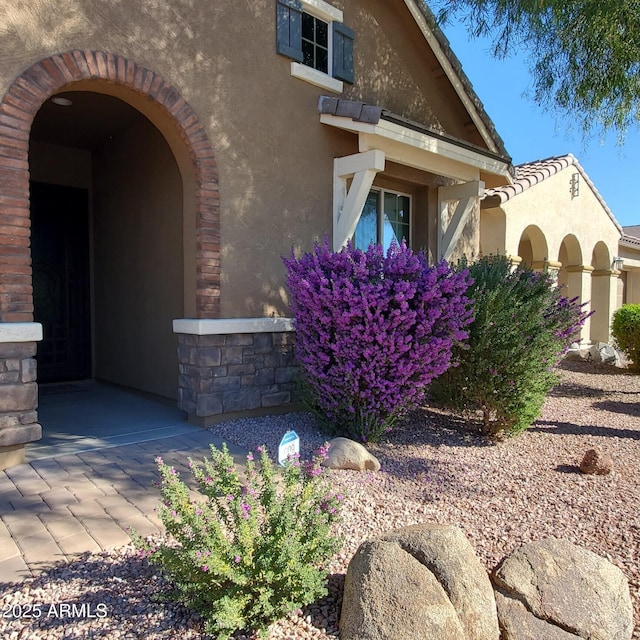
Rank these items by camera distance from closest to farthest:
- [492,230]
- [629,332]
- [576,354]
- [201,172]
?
[201,172]
[492,230]
[629,332]
[576,354]

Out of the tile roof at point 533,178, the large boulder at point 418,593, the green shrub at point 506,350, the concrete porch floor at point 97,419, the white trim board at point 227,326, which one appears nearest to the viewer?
the large boulder at point 418,593

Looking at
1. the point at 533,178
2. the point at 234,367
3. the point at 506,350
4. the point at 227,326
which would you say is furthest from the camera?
the point at 533,178

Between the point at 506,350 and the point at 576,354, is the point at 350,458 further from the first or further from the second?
the point at 576,354

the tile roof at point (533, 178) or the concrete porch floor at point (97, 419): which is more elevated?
the tile roof at point (533, 178)

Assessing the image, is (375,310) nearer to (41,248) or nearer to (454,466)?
(454,466)

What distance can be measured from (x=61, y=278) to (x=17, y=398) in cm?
428

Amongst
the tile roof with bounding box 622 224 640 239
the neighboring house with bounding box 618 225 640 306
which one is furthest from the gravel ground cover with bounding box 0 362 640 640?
the tile roof with bounding box 622 224 640 239

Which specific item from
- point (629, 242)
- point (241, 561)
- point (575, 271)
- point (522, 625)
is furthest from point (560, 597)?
point (629, 242)

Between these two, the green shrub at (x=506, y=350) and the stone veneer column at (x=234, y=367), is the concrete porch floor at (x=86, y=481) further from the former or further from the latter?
the green shrub at (x=506, y=350)

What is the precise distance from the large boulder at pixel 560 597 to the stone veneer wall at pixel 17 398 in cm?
365

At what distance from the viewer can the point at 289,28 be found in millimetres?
6129

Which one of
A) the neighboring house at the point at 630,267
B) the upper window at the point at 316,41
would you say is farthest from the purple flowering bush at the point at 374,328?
the neighboring house at the point at 630,267

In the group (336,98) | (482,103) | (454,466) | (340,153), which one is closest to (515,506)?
(454,466)

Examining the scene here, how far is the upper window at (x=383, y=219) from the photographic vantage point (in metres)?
7.55
